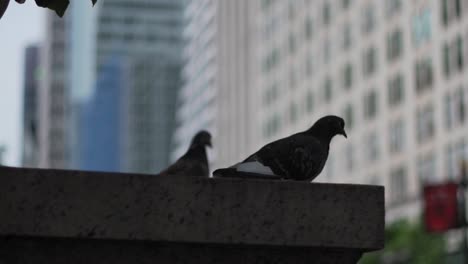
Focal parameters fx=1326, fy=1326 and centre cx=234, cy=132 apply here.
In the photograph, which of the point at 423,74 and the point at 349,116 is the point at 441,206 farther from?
the point at 349,116

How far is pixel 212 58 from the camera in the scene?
502ft

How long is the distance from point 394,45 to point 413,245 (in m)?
22.4

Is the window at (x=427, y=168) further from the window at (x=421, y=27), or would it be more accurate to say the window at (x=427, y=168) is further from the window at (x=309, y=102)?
the window at (x=309, y=102)

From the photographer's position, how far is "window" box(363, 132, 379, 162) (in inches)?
3593

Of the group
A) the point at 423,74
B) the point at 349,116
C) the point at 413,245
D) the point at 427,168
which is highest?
the point at 423,74

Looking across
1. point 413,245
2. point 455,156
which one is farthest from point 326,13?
point 413,245

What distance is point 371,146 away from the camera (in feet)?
302

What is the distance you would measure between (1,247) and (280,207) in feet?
4.69

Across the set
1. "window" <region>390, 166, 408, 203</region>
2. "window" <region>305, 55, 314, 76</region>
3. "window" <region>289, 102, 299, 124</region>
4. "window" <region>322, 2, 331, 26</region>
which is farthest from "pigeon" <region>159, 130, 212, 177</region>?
"window" <region>289, 102, 299, 124</region>

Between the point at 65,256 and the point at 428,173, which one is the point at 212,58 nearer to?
the point at 428,173

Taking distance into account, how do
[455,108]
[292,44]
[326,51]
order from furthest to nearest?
[292,44]
[326,51]
[455,108]

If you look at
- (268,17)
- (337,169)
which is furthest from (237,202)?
(268,17)

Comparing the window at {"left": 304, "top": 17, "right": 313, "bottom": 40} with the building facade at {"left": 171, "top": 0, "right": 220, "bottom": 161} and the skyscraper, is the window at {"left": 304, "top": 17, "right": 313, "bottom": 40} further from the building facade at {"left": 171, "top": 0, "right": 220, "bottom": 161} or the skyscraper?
the building facade at {"left": 171, "top": 0, "right": 220, "bottom": 161}

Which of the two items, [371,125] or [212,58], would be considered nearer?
[371,125]
